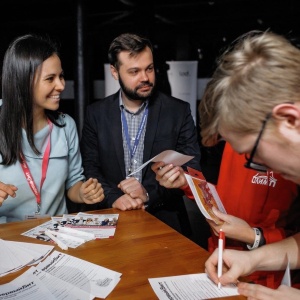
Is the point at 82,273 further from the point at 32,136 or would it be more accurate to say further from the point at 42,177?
the point at 32,136

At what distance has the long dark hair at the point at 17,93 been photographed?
2068 millimetres

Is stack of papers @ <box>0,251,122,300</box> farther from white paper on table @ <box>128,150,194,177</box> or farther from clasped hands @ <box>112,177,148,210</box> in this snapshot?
clasped hands @ <box>112,177,148,210</box>

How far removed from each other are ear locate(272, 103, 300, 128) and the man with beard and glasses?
1602mm

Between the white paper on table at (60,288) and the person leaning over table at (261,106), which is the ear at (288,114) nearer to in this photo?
the person leaning over table at (261,106)

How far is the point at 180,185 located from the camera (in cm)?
189

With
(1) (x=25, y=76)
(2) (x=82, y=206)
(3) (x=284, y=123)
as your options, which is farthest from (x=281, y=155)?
(2) (x=82, y=206)

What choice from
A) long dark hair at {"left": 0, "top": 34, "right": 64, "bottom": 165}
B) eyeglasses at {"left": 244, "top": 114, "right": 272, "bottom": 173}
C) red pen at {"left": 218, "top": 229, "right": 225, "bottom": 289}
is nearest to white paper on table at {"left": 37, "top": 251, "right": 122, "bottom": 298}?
red pen at {"left": 218, "top": 229, "right": 225, "bottom": 289}

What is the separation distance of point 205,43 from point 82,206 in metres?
9.61

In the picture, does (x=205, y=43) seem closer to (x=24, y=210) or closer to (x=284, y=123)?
(x=24, y=210)

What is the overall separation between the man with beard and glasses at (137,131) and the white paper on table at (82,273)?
1.13 metres

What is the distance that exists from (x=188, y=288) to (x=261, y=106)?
2.03 ft

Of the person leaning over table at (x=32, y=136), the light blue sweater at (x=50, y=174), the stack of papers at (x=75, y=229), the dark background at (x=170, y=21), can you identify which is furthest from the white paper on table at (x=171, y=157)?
the dark background at (x=170, y=21)

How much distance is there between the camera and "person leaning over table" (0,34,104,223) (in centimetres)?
207

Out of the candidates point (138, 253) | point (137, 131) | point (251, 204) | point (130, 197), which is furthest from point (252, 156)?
point (137, 131)
